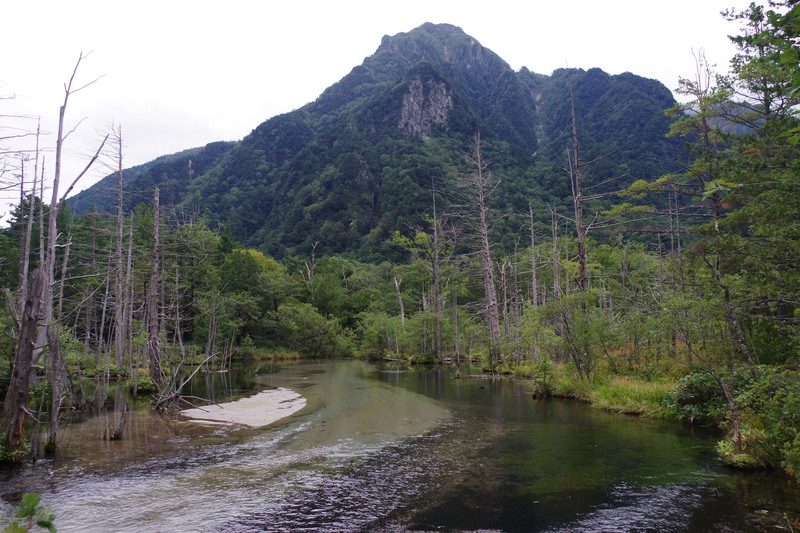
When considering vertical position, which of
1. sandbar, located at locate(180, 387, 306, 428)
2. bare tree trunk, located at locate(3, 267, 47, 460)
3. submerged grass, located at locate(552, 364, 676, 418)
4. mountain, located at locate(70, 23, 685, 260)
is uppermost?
mountain, located at locate(70, 23, 685, 260)

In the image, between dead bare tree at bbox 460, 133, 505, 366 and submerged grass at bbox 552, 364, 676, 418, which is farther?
dead bare tree at bbox 460, 133, 505, 366

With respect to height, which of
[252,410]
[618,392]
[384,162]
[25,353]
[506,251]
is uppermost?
[384,162]

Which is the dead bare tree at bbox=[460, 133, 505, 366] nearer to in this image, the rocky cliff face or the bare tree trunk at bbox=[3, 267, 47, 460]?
the bare tree trunk at bbox=[3, 267, 47, 460]

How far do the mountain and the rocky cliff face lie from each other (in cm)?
33

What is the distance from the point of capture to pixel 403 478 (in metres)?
9.13

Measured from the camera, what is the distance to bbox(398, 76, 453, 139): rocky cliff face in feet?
433

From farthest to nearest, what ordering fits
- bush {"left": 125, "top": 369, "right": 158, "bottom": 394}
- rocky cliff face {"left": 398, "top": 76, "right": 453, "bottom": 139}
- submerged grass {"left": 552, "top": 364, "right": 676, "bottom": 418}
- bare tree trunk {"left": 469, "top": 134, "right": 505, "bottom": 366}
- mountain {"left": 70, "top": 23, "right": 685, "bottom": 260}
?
rocky cliff face {"left": 398, "top": 76, "right": 453, "bottom": 139}
mountain {"left": 70, "top": 23, "right": 685, "bottom": 260}
bare tree trunk {"left": 469, "top": 134, "right": 505, "bottom": 366}
bush {"left": 125, "top": 369, "right": 158, "bottom": 394}
submerged grass {"left": 552, "top": 364, "right": 676, "bottom": 418}

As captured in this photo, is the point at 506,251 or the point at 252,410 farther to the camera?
the point at 506,251

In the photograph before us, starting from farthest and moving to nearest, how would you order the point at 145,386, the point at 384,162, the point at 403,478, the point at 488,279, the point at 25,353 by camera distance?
the point at 384,162
the point at 488,279
the point at 145,386
the point at 25,353
the point at 403,478

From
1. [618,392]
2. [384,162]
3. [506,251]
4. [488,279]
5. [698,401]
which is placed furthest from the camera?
[384,162]

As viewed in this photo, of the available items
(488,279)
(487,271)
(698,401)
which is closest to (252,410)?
(698,401)

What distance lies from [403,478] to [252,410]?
995 cm

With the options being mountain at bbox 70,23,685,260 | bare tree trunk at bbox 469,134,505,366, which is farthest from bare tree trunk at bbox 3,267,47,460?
mountain at bbox 70,23,685,260

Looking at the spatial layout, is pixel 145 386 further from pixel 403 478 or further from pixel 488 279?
pixel 488 279
